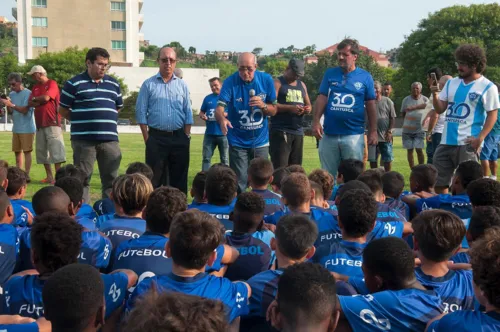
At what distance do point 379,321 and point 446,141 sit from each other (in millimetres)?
4870

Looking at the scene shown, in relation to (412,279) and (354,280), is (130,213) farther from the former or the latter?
(412,279)

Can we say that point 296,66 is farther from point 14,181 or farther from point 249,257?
point 249,257

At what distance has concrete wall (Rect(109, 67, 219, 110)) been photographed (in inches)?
2982

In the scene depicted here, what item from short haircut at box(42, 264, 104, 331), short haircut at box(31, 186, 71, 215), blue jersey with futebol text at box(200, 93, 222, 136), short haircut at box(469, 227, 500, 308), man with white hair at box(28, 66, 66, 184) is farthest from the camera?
blue jersey with futebol text at box(200, 93, 222, 136)

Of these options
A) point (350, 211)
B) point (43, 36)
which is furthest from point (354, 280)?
point (43, 36)

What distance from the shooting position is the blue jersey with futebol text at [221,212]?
16.2 feet

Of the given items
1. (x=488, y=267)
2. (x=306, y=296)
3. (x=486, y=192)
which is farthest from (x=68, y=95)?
(x=488, y=267)

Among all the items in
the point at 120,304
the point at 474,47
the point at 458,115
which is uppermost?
the point at 474,47

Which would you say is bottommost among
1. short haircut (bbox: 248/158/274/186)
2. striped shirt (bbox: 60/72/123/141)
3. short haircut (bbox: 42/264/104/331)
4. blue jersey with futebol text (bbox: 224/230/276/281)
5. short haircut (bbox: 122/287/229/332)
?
blue jersey with futebol text (bbox: 224/230/276/281)

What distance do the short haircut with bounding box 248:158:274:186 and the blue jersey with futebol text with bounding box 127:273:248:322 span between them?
2615 millimetres

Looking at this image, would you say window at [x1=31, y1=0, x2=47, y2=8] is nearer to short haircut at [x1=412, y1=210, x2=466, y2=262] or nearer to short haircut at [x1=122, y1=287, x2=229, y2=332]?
short haircut at [x1=412, y1=210, x2=466, y2=262]

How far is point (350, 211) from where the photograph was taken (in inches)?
156

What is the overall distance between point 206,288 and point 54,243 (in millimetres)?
952

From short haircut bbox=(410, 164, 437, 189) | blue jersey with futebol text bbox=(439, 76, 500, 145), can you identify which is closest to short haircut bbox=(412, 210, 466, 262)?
short haircut bbox=(410, 164, 437, 189)
